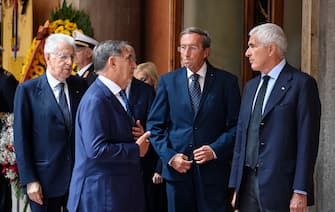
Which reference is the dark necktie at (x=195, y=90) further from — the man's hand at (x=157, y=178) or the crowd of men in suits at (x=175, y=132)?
the man's hand at (x=157, y=178)

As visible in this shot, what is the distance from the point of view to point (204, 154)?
17.8 feet

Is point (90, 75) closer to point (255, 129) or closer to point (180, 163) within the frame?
point (180, 163)

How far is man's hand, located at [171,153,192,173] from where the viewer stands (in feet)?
17.8

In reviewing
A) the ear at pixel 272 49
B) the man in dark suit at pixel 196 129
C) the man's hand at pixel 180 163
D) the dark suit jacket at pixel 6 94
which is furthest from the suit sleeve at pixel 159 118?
the dark suit jacket at pixel 6 94

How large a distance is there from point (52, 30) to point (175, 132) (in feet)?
10.1

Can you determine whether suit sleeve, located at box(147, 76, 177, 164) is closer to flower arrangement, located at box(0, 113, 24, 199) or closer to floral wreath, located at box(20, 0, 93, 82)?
flower arrangement, located at box(0, 113, 24, 199)

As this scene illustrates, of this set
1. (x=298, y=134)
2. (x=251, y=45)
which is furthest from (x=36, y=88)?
(x=298, y=134)

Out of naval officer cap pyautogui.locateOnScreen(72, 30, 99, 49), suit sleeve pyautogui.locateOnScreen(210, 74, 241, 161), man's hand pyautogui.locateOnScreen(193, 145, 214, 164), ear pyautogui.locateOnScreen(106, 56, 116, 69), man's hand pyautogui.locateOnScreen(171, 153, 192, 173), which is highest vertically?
naval officer cap pyautogui.locateOnScreen(72, 30, 99, 49)

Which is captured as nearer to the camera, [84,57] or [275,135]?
[275,135]

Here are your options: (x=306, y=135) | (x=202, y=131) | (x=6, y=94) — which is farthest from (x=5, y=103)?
(x=306, y=135)

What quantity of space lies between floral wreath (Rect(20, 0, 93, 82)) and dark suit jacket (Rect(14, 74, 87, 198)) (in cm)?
281

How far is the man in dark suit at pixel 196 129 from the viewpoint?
5.50 meters

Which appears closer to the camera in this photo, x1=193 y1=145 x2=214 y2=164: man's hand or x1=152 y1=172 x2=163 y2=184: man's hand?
x1=193 y1=145 x2=214 y2=164: man's hand

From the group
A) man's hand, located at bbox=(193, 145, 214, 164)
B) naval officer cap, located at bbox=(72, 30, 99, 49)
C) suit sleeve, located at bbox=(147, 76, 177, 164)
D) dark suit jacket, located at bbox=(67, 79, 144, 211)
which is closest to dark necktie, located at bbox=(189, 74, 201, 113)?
suit sleeve, located at bbox=(147, 76, 177, 164)
